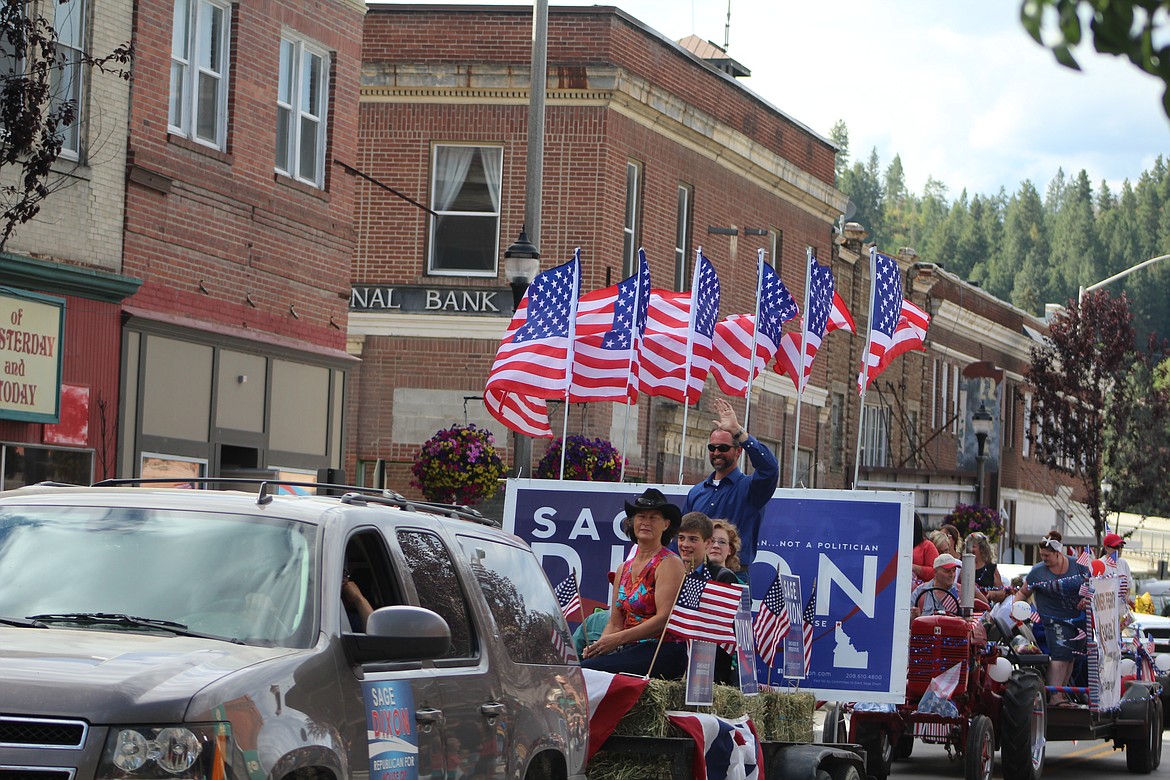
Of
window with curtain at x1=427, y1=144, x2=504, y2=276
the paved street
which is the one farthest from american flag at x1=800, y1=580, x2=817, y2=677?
window with curtain at x1=427, y1=144, x2=504, y2=276

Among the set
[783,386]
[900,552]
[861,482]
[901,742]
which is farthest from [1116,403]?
[900,552]

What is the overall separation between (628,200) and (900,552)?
17.2 meters

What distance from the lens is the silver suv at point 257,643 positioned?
5.71 m

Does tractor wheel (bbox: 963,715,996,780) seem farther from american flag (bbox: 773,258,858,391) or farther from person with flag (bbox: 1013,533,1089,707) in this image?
american flag (bbox: 773,258,858,391)

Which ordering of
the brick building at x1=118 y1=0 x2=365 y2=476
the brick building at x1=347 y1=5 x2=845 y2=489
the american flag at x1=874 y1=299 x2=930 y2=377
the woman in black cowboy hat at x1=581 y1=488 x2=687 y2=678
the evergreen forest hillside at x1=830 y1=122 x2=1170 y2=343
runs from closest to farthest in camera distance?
the woman in black cowboy hat at x1=581 y1=488 x2=687 y2=678, the american flag at x1=874 y1=299 x2=930 y2=377, the brick building at x1=118 y1=0 x2=365 y2=476, the brick building at x1=347 y1=5 x2=845 y2=489, the evergreen forest hillside at x1=830 y1=122 x2=1170 y2=343

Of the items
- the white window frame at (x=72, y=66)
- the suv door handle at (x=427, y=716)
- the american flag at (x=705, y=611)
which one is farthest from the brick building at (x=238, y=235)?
the suv door handle at (x=427, y=716)

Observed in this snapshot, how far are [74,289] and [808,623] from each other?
8513 mm

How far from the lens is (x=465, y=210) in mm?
29672

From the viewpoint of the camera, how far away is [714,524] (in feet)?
36.9

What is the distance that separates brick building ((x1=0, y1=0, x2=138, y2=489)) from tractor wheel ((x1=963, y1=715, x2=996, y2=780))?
8.64 meters

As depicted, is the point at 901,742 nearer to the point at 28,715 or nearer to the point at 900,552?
the point at 900,552

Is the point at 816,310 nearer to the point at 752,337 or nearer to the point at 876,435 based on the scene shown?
the point at 752,337

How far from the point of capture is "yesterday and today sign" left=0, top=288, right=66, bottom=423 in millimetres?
16906

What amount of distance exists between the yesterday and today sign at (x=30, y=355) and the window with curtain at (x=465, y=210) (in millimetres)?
12360
